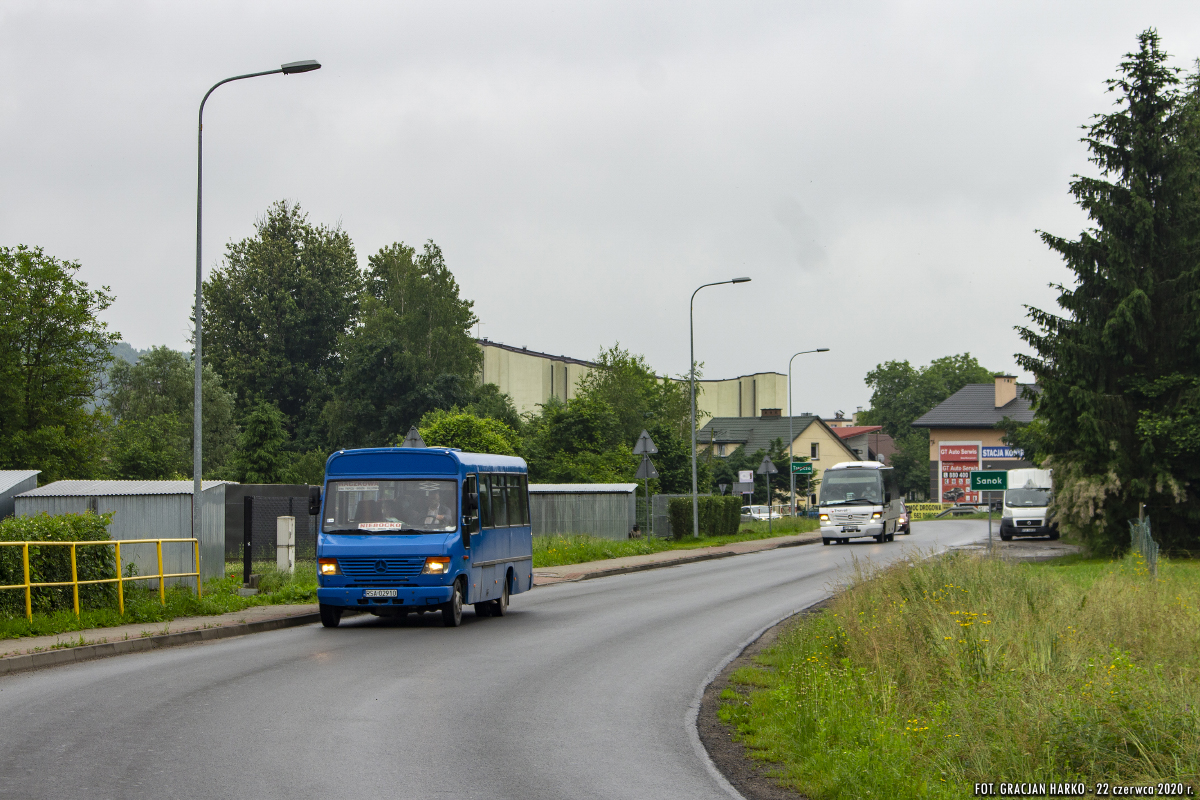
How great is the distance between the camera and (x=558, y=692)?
1070 centimetres

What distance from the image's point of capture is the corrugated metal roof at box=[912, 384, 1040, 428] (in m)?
90.1

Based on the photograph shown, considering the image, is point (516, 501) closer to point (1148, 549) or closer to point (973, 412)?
point (1148, 549)

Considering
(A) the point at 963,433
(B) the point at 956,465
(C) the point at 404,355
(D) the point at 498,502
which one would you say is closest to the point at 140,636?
(D) the point at 498,502

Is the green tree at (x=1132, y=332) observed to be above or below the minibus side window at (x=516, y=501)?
above

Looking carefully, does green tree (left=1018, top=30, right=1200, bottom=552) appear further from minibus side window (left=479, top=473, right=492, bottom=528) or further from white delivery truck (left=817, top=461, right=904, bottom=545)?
minibus side window (left=479, top=473, right=492, bottom=528)

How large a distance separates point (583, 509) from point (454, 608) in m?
20.6

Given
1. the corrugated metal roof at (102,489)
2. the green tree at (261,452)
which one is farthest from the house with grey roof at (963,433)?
the corrugated metal roof at (102,489)

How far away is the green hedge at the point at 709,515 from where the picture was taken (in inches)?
1614

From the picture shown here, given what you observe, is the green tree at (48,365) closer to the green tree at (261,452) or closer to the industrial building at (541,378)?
the green tree at (261,452)

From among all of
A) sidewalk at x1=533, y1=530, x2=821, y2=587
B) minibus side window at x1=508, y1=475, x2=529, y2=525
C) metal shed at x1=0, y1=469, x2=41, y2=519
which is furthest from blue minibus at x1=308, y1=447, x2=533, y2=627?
metal shed at x1=0, y1=469, x2=41, y2=519

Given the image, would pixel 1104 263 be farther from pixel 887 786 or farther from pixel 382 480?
pixel 887 786

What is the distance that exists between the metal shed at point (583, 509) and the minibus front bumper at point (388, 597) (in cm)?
1764

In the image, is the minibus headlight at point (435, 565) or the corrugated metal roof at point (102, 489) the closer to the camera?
the minibus headlight at point (435, 565)

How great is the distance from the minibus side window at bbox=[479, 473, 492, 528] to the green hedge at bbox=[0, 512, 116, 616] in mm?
5309
